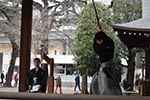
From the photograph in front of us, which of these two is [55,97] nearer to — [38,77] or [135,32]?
[38,77]

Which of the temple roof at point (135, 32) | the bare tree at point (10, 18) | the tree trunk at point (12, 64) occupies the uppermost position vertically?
the bare tree at point (10, 18)

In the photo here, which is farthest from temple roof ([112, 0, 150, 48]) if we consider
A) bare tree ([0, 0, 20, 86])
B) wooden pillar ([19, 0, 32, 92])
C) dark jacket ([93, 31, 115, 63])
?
bare tree ([0, 0, 20, 86])

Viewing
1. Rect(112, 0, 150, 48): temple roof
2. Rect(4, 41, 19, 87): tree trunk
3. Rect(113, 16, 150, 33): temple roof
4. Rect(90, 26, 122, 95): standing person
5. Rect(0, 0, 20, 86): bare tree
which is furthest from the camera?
Rect(4, 41, 19, 87): tree trunk

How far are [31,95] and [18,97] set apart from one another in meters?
0.08

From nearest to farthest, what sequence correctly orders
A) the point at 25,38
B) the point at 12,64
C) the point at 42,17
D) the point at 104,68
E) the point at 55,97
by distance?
the point at 55,97 < the point at 104,68 < the point at 25,38 < the point at 42,17 < the point at 12,64

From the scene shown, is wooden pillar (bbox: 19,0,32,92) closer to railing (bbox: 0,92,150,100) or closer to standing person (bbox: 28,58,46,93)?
standing person (bbox: 28,58,46,93)

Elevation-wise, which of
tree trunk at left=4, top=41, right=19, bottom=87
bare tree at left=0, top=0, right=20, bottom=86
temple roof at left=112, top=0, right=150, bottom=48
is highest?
bare tree at left=0, top=0, right=20, bottom=86

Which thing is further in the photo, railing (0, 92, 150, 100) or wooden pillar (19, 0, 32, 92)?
wooden pillar (19, 0, 32, 92)

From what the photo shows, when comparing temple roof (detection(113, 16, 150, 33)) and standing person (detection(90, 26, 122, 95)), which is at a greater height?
temple roof (detection(113, 16, 150, 33))

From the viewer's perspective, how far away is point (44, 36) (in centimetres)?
1678

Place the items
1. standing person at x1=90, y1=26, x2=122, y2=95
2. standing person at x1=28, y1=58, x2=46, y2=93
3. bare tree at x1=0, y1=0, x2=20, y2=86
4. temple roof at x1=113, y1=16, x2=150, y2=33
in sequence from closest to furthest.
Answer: standing person at x1=90, y1=26, x2=122, y2=95 < standing person at x1=28, y1=58, x2=46, y2=93 < temple roof at x1=113, y1=16, x2=150, y2=33 < bare tree at x1=0, y1=0, x2=20, y2=86

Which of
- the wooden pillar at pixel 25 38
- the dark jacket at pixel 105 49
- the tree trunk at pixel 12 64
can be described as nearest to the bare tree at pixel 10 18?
the tree trunk at pixel 12 64

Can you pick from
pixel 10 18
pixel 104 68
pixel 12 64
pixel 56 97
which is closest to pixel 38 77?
pixel 104 68

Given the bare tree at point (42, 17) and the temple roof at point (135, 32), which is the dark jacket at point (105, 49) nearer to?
the temple roof at point (135, 32)
